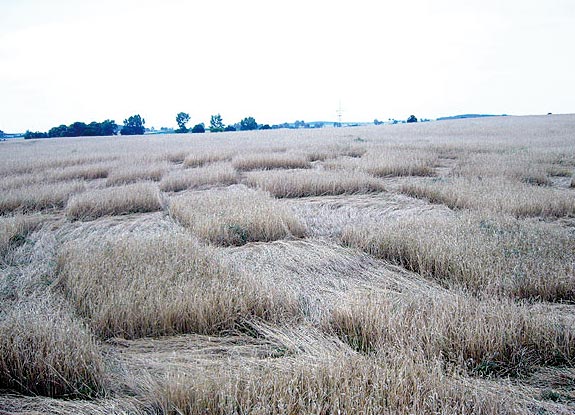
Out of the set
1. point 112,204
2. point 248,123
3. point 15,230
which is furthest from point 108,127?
point 15,230

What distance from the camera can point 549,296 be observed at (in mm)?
3969

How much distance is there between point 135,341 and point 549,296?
4213mm

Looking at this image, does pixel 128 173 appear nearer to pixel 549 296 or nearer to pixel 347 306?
pixel 347 306

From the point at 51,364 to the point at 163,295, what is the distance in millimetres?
1238

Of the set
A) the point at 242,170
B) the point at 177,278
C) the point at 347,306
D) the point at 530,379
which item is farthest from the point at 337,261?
the point at 242,170

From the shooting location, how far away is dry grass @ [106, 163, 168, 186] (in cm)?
1201

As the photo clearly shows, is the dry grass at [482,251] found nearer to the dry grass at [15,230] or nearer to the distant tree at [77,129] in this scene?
the dry grass at [15,230]

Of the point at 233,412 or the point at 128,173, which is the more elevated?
the point at 128,173

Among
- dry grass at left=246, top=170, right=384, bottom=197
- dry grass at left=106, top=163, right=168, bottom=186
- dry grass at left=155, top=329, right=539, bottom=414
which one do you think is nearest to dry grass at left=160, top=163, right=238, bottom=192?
dry grass at left=106, top=163, right=168, bottom=186

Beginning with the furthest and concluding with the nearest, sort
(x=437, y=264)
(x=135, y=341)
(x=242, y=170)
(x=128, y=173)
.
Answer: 1. (x=242, y=170)
2. (x=128, y=173)
3. (x=437, y=264)
4. (x=135, y=341)

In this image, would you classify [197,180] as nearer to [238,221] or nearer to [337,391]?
[238,221]

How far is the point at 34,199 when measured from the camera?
9133 mm

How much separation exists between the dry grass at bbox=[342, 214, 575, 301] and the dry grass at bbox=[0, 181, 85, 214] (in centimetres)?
741

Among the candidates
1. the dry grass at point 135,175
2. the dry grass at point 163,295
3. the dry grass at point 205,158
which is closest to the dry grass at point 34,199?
the dry grass at point 135,175
